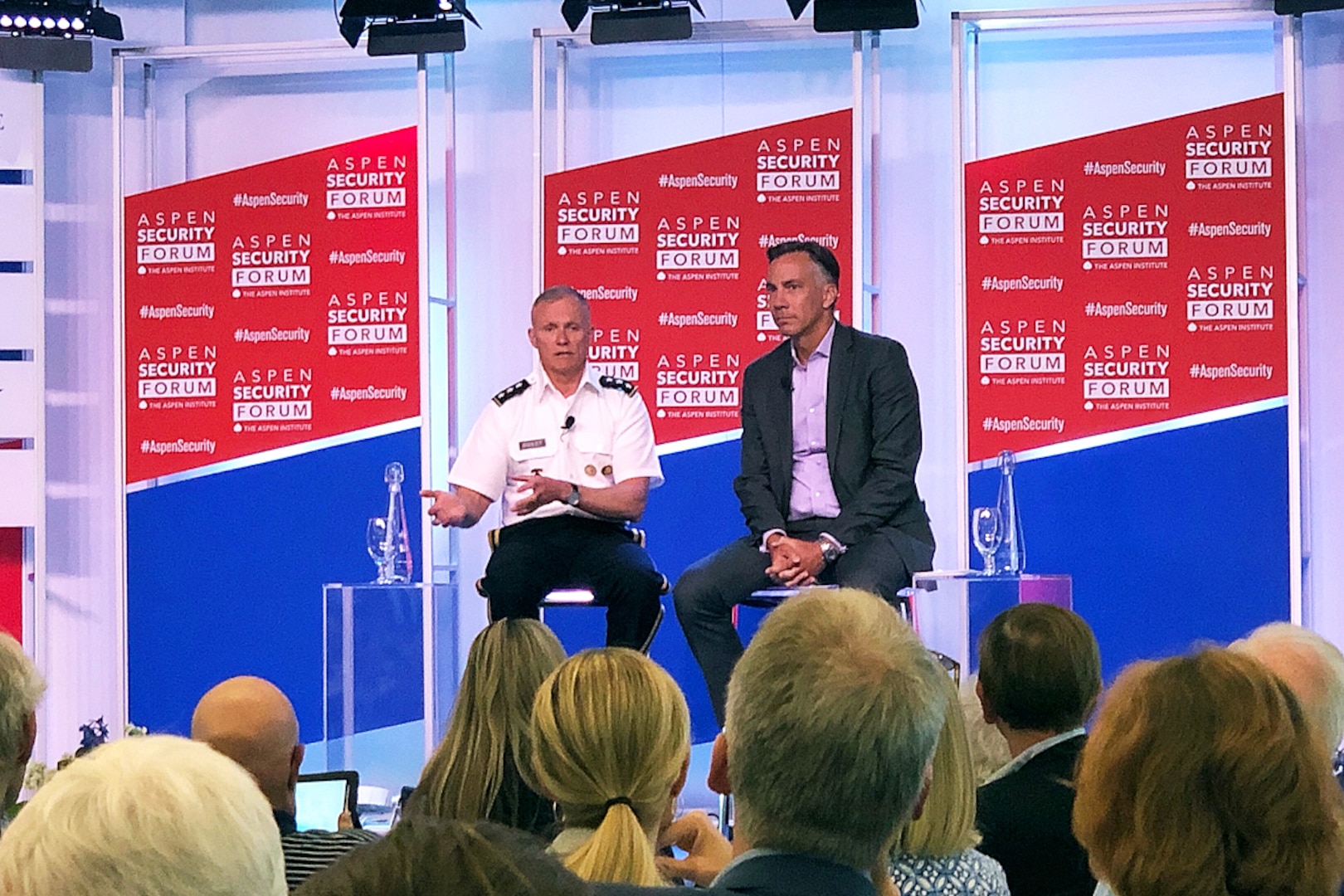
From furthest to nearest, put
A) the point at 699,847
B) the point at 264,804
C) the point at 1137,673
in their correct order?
the point at 699,847, the point at 1137,673, the point at 264,804

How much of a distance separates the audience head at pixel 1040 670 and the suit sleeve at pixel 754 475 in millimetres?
2219

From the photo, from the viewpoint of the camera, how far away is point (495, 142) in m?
6.38

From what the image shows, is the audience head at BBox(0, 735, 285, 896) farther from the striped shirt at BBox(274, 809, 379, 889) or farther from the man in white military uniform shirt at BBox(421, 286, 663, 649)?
the man in white military uniform shirt at BBox(421, 286, 663, 649)

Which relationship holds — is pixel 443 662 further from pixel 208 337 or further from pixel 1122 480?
pixel 1122 480

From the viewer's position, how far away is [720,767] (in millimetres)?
1693

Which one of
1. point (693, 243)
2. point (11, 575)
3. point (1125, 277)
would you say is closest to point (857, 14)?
point (693, 243)

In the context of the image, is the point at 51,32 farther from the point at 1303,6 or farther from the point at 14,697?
the point at 14,697

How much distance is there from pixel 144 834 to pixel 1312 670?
200cm

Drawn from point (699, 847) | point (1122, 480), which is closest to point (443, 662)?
point (1122, 480)

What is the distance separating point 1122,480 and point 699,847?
3.80 m

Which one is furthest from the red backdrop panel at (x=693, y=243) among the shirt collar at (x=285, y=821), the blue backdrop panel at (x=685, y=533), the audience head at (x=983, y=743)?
the shirt collar at (x=285, y=821)

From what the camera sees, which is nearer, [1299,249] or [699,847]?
[699,847]

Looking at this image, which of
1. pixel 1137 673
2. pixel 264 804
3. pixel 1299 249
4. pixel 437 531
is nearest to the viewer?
pixel 264 804

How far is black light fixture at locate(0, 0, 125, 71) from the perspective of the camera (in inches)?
233
